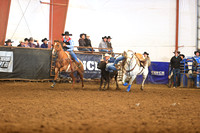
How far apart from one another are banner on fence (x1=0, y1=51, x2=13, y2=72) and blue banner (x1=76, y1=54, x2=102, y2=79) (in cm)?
379

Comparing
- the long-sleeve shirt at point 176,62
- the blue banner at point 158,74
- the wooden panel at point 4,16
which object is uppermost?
the wooden panel at point 4,16

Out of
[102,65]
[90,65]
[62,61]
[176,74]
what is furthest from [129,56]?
[176,74]

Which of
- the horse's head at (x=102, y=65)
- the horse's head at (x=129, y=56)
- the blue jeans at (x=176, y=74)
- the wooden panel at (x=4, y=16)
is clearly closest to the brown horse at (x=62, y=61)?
the horse's head at (x=102, y=65)

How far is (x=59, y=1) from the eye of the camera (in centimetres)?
1883

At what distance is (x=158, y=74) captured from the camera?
58.2ft

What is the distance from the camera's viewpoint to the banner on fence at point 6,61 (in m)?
13.2

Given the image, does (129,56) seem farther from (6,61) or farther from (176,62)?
(6,61)

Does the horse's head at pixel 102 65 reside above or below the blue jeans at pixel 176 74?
above

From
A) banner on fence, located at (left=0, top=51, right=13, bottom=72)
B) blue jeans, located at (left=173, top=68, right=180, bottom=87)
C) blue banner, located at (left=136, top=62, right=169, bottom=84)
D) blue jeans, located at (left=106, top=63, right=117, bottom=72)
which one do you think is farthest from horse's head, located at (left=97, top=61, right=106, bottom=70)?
blue banner, located at (left=136, top=62, right=169, bottom=84)

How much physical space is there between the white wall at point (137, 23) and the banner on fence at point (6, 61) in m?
6.67

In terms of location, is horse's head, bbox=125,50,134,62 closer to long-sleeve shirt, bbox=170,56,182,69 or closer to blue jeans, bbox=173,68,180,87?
long-sleeve shirt, bbox=170,56,182,69

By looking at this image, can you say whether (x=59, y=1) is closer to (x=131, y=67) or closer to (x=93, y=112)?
(x=131, y=67)

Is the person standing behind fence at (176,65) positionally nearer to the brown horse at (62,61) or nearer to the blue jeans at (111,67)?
the blue jeans at (111,67)

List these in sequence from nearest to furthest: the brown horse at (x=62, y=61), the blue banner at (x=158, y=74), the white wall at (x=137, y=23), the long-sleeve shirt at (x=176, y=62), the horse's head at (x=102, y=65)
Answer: the horse's head at (x=102, y=65) → the brown horse at (x=62, y=61) → the long-sleeve shirt at (x=176, y=62) → the blue banner at (x=158, y=74) → the white wall at (x=137, y=23)
